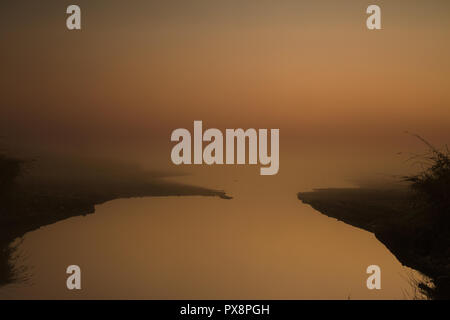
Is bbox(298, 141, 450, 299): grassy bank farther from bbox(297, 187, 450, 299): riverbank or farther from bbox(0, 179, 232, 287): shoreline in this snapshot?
bbox(0, 179, 232, 287): shoreline

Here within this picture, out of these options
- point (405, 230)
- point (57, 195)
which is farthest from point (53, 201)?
point (405, 230)

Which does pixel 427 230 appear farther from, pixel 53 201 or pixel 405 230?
pixel 53 201

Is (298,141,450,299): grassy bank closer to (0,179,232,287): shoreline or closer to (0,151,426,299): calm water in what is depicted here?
(0,151,426,299): calm water

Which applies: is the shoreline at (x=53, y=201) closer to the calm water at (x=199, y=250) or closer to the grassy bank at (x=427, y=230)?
the calm water at (x=199, y=250)

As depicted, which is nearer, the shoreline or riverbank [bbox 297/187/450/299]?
riverbank [bbox 297/187/450/299]

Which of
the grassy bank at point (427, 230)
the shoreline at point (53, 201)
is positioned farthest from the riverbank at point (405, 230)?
the shoreline at point (53, 201)

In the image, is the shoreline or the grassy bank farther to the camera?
the shoreline

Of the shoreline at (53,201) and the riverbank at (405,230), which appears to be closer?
the riverbank at (405,230)

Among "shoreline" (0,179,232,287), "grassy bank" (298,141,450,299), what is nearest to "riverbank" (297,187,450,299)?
"grassy bank" (298,141,450,299)

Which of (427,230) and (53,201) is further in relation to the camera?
(53,201)

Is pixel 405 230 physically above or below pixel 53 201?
below
